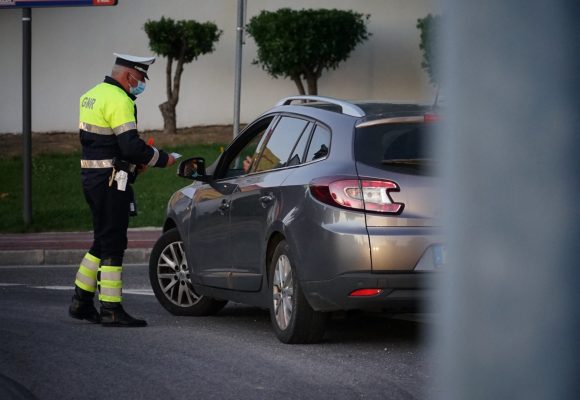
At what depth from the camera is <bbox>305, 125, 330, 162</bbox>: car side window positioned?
736 cm

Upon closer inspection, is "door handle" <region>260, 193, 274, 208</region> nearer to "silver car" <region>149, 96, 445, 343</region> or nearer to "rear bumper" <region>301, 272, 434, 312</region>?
"silver car" <region>149, 96, 445, 343</region>

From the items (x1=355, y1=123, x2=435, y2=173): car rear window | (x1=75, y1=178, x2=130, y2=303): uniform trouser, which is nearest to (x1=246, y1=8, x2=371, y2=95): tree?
(x1=75, y1=178, x2=130, y2=303): uniform trouser

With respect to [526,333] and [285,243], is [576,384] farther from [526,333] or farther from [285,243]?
[285,243]

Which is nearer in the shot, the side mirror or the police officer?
the police officer

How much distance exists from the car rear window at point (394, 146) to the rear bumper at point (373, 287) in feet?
2.02

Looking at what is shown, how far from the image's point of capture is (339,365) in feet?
21.8

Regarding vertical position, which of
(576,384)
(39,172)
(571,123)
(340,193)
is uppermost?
(571,123)

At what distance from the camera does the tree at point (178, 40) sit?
22141 millimetres

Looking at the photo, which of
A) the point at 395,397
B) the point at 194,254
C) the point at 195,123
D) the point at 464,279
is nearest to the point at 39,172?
the point at 195,123

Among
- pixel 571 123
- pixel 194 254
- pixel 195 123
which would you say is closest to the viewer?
pixel 571 123

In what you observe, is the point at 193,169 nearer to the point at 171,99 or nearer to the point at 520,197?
the point at 520,197

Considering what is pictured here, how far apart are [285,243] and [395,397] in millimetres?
1925

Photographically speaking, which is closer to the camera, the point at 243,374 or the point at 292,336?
the point at 243,374

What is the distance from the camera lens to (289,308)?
7.36 meters
